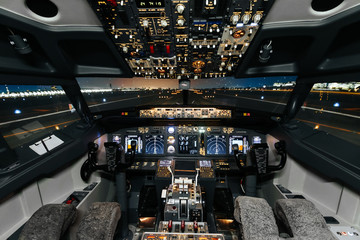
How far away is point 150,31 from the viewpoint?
1638mm

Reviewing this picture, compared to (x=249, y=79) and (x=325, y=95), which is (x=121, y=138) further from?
(x=325, y=95)

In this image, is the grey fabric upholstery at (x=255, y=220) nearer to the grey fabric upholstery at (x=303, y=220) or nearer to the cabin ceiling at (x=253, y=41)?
the grey fabric upholstery at (x=303, y=220)

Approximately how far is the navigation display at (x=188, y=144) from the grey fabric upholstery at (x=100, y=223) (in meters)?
1.67

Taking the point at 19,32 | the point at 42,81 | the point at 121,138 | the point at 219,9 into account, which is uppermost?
the point at 219,9

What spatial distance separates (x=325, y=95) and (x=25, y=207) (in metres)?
27.1

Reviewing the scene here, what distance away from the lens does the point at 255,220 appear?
4.46 feet

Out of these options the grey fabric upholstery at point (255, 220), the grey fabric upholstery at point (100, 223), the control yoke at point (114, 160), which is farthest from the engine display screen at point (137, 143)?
the grey fabric upholstery at point (255, 220)

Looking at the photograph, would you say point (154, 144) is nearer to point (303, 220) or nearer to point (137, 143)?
point (137, 143)

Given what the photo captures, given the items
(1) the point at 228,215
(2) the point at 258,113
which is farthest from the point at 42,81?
Answer: (1) the point at 228,215

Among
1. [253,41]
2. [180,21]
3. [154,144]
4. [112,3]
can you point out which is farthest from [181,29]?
[154,144]

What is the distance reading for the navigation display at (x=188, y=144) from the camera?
3.15m

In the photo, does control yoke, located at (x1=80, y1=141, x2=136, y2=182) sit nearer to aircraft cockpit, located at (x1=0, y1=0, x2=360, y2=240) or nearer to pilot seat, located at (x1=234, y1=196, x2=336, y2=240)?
aircraft cockpit, located at (x1=0, y1=0, x2=360, y2=240)

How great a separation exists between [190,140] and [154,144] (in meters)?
0.67

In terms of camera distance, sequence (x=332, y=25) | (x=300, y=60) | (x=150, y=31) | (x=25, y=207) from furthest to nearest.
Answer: (x=300, y=60), (x=25, y=207), (x=150, y=31), (x=332, y=25)
